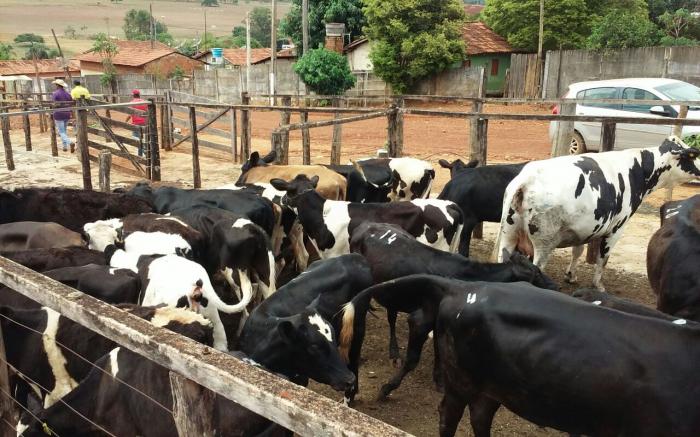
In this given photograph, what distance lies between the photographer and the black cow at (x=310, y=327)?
4.12 meters

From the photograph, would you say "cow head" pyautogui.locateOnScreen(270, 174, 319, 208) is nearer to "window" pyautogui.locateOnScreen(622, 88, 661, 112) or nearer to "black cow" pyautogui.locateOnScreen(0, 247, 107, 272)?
"black cow" pyautogui.locateOnScreen(0, 247, 107, 272)

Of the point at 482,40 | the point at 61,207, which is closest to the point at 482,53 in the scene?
the point at 482,40

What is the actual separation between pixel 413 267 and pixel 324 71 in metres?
23.0

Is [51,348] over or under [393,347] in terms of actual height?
over

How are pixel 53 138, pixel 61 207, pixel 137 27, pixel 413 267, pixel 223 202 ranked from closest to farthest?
pixel 413 267
pixel 223 202
pixel 61 207
pixel 53 138
pixel 137 27

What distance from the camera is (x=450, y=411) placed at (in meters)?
3.88

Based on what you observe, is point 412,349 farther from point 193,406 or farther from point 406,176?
point 406,176

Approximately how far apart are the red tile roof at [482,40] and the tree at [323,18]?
6001 mm

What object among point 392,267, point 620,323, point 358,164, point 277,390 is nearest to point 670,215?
point 392,267

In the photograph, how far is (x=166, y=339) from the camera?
1980mm

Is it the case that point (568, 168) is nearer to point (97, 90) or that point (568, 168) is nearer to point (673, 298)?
point (673, 298)

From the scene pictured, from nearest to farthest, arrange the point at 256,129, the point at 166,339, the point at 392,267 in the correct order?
the point at 166,339
the point at 392,267
the point at 256,129

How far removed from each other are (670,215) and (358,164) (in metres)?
4.28

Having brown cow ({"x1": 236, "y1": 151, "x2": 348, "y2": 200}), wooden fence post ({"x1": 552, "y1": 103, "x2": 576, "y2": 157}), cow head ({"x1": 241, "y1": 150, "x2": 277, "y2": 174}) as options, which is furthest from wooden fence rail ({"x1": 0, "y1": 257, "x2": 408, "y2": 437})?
wooden fence post ({"x1": 552, "y1": 103, "x2": 576, "y2": 157})
